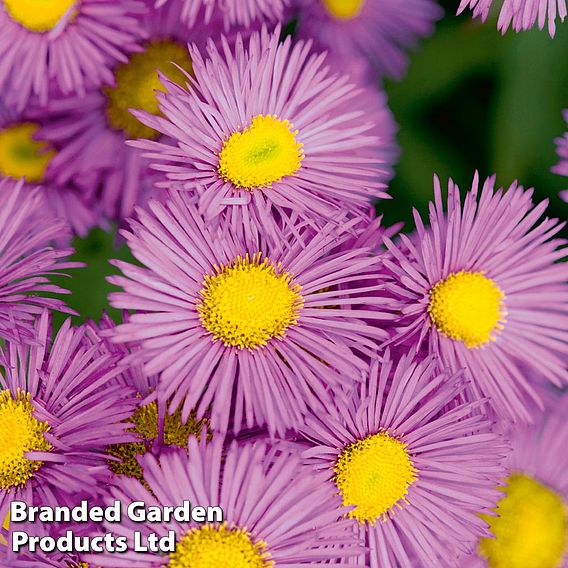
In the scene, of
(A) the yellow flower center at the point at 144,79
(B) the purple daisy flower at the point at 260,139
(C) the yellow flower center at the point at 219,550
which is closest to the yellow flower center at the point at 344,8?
(A) the yellow flower center at the point at 144,79

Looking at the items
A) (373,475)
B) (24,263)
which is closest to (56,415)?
(24,263)

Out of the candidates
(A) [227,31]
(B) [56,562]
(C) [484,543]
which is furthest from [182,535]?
(A) [227,31]

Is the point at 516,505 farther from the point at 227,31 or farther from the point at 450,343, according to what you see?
the point at 227,31

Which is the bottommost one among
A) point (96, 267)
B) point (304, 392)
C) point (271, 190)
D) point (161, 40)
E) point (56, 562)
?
point (56, 562)

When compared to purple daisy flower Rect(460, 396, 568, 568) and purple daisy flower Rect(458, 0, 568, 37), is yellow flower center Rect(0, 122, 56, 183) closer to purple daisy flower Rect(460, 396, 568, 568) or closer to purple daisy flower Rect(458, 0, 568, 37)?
purple daisy flower Rect(458, 0, 568, 37)


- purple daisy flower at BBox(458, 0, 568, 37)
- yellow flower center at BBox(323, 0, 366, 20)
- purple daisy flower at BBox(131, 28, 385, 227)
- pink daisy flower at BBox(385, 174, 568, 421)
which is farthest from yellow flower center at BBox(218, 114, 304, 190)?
yellow flower center at BBox(323, 0, 366, 20)

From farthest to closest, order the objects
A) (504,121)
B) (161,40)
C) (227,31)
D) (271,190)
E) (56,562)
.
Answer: (504,121) < (161,40) < (227,31) < (271,190) < (56,562)

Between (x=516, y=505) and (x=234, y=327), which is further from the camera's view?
(x=516, y=505)

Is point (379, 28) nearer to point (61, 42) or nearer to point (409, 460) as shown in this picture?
point (61, 42)
